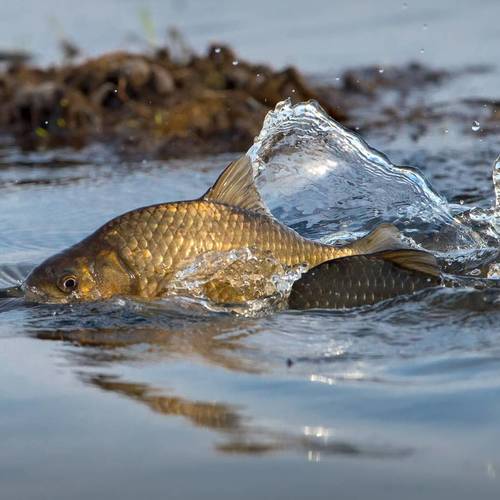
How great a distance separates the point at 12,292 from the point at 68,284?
42 centimetres

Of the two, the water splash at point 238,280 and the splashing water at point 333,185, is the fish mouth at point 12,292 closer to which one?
the water splash at point 238,280

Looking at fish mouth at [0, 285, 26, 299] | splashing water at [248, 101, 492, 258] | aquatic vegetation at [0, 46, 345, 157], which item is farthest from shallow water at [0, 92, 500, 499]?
aquatic vegetation at [0, 46, 345, 157]

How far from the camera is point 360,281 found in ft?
16.6

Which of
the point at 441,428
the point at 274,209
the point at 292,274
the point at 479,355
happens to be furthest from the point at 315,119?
the point at 441,428

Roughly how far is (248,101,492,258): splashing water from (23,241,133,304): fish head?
1420 millimetres

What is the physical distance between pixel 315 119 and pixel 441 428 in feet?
13.1

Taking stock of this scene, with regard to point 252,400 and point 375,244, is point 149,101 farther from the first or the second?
point 252,400

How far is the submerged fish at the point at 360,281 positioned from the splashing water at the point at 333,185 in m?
1.12

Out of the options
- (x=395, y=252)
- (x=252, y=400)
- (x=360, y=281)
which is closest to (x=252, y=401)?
(x=252, y=400)

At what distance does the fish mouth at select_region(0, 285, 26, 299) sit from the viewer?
5.41 metres

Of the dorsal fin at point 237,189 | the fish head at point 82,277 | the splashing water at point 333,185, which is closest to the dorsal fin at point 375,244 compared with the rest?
the dorsal fin at point 237,189

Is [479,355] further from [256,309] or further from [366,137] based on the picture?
[366,137]

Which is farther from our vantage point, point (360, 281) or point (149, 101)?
point (149, 101)

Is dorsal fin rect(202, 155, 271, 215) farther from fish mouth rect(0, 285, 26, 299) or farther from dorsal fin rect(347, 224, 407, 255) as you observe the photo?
fish mouth rect(0, 285, 26, 299)
